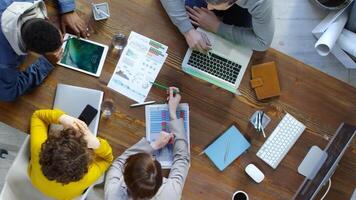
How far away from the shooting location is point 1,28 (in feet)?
6.30

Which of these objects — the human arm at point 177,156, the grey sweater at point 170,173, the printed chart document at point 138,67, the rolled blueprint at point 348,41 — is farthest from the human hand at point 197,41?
the rolled blueprint at point 348,41

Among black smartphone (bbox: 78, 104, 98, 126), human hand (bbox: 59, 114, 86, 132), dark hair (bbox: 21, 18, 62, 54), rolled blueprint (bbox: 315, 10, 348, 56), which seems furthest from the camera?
rolled blueprint (bbox: 315, 10, 348, 56)

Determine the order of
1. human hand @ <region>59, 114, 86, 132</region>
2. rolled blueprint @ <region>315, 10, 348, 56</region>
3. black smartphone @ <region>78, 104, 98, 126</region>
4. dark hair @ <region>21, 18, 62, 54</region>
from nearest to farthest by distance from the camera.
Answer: dark hair @ <region>21, 18, 62, 54</region>
human hand @ <region>59, 114, 86, 132</region>
black smartphone @ <region>78, 104, 98, 126</region>
rolled blueprint @ <region>315, 10, 348, 56</region>

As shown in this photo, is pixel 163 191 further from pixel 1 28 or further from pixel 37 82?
pixel 1 28

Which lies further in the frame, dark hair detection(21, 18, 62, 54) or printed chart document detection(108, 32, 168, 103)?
printed chart document detection(108, 32, 168, 103)

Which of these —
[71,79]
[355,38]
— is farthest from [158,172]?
[355,38]

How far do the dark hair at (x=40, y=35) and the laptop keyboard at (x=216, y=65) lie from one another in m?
0.64

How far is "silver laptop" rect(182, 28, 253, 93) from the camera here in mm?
2166

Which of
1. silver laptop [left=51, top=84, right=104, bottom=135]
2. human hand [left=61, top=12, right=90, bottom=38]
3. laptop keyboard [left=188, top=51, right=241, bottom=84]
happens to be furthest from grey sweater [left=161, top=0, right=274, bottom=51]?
silver laptop [left=51, top=84, right=104, bottom=135]

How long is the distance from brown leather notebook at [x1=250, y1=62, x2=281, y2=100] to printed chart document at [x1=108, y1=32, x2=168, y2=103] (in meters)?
0.43

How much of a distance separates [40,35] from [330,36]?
1.46 metres

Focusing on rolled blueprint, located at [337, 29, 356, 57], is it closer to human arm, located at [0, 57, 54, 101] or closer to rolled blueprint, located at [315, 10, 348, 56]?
rolled blueprint, located at [315, 10, 348, 56]

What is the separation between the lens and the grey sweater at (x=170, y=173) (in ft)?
6.73

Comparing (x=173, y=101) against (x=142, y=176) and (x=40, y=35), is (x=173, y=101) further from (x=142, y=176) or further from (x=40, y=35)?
(x=40, y=35)
